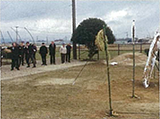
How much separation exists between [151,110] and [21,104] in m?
3.35

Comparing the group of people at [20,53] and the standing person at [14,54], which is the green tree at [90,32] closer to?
the group of people at [20,53]

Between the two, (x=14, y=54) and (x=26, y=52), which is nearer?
(x=14, y=54)

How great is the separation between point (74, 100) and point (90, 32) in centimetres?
1266

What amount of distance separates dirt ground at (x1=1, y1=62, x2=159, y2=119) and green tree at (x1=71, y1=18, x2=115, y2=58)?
9152 millimetres

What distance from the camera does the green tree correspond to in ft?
65.6

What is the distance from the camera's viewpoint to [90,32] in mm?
20047

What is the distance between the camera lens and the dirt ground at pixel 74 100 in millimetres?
6340

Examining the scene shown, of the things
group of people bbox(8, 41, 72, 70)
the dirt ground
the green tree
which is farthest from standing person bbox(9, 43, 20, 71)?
the green tree

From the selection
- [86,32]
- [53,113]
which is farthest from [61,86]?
[86,32]

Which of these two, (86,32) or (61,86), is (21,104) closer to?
(61,86)

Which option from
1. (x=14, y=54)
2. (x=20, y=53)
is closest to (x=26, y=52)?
(x=20, y=53)

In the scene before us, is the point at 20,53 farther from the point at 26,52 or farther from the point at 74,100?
the point at 74,100

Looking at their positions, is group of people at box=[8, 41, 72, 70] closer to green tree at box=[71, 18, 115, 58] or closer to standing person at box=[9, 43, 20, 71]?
standing person at box=[9, 43, 20, 71]

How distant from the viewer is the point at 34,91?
915cm
